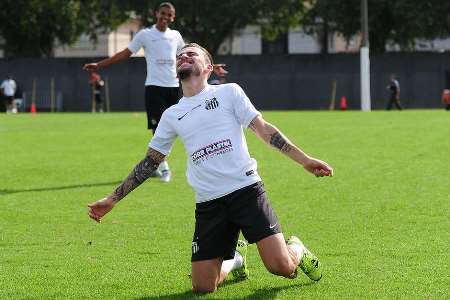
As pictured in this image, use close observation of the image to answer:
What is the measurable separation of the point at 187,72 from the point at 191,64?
0.06 m

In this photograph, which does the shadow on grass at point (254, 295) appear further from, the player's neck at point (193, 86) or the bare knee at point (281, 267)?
the player's neck at point (193, 86)

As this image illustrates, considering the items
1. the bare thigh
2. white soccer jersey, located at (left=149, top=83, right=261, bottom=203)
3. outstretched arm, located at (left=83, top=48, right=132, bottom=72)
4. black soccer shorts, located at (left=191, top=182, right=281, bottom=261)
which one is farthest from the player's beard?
outstretched arm, located at (left=83, top=48, right=132, bottom=72)

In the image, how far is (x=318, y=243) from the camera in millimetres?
8000

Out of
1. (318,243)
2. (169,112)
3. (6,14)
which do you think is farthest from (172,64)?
(6,14)

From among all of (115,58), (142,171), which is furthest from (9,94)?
(142,171)

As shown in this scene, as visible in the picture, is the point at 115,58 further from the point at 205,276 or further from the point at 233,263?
the point at 205,276

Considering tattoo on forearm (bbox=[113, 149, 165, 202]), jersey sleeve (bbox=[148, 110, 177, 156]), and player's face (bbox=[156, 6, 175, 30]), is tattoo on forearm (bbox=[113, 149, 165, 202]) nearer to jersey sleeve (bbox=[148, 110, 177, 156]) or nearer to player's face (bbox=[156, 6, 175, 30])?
jersey sleeve (bbox=[148, 110, 177, 156])

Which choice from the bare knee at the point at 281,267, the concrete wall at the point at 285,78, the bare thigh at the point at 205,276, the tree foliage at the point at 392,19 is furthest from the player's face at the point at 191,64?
the tree foliage at the point at 392,19

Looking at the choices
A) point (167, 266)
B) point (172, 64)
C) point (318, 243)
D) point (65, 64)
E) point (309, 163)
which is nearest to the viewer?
point (309, 163)

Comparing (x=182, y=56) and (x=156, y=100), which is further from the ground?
(x=182, y=56)

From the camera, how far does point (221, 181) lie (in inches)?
246

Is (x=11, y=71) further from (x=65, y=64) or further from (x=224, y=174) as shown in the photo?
(x=224, y=174)

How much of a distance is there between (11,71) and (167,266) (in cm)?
5268

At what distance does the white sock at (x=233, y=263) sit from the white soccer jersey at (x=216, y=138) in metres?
0.48
